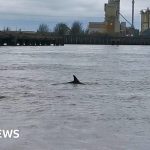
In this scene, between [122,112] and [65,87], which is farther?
[65,87]

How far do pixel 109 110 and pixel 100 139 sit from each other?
5.90 m

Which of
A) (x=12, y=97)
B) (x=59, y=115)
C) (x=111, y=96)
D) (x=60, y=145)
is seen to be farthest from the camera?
(x=111, y=96)

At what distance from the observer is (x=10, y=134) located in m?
15.4

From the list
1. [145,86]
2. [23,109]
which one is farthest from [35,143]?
[145,86]

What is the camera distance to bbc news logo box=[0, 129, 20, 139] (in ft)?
48.5

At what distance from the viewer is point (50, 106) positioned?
71.7 feet

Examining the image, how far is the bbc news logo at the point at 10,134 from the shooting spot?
1478 cm

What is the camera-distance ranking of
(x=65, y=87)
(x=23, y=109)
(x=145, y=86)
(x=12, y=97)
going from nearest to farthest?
(x=23, y=109) < (x=12, y=97) < (x=65, y=87) < (x=145, y=86)

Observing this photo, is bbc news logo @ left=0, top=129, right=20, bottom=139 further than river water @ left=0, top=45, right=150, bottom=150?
Yes

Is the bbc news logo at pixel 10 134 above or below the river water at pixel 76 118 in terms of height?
above

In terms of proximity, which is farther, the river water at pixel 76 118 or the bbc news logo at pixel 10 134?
the bbc news logo at pixel 10 134

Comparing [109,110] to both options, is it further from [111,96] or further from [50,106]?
[111,96]

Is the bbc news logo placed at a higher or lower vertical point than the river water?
higher

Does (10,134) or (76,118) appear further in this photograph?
(76,118)
